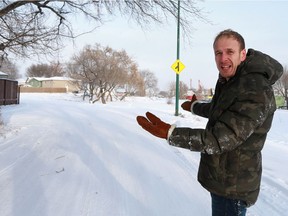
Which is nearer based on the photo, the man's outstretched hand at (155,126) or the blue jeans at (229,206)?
the man's outstretched hand at (155,126)

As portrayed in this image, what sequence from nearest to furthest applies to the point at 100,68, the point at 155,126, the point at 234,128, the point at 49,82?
the point at 234,128 → the point at 155,126 → the point at 100,68 → the point at 49,82

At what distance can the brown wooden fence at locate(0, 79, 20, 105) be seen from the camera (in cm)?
2215

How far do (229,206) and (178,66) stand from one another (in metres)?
13.7

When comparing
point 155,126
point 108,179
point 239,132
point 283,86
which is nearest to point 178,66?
point 108,179

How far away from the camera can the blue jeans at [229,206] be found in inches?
85.3

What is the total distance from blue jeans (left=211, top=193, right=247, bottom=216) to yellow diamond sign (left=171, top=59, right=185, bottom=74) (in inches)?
531

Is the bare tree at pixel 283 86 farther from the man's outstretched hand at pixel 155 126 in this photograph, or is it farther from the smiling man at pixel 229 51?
the man's outstretched hand at pixel 155 126

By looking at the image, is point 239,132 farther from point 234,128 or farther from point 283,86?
point 283,86

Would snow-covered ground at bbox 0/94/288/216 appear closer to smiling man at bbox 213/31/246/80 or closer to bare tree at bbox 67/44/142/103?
smiling man at bbox 213/31/246/80

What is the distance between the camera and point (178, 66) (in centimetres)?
1554

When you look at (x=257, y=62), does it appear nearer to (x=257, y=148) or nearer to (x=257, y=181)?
(x=257, y=148)

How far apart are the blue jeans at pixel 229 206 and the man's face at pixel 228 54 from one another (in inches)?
34.7

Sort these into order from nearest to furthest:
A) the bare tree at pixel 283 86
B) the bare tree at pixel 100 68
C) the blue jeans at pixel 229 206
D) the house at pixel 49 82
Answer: the blue jeans at pixel 229 206 → the bare tree at pixel 100 68 → the bare tree at pixel 283 86 → the house at pixel 49 82

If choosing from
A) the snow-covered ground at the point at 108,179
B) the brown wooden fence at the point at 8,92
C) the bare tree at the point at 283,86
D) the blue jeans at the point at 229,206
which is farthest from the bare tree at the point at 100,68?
the blue jeans at the point at 229,206
